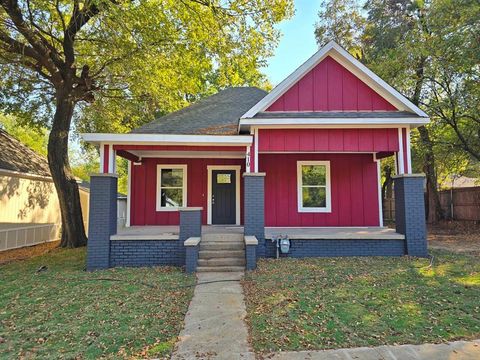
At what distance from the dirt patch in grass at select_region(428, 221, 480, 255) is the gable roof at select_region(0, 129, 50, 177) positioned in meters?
14.4

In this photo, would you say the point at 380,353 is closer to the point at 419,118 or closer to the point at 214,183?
the point at 419,118

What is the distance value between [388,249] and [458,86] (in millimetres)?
9130

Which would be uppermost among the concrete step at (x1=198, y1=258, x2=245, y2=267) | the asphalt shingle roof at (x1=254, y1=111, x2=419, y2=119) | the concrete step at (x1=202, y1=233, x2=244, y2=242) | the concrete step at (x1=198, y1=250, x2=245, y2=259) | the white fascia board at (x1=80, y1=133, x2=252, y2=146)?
the asphalt shingle roof at (x1=254, y1=111, x2=419, y2=119)

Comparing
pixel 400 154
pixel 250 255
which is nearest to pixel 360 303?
pixel 250 255

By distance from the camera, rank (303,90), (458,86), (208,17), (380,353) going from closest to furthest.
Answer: (380,353) < (303,90) < (208,17) < (458,86)

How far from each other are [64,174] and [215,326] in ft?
29.9

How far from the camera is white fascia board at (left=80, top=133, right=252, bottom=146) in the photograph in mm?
7926

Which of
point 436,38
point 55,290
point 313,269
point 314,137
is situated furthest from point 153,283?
point 436,38

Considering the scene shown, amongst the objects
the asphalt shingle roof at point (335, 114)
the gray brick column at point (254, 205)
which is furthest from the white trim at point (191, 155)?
the gray brick column at point (254, 205)

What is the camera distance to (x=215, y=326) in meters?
4.00

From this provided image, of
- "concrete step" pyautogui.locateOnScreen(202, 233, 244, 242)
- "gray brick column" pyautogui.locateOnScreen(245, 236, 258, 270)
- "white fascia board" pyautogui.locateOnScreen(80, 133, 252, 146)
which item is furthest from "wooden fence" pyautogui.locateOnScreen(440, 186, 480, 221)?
"gray brick column" pyautogui.locateOnScreen(245, 236, 258, 270)

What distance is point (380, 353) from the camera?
3.29 m

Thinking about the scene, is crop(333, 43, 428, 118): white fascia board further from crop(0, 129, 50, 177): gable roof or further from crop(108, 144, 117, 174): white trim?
crop(0, 129, 50, 177): gable roof

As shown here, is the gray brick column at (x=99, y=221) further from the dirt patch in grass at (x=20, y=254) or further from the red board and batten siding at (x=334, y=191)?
the red board and batten siding at (x=334, y=191)
